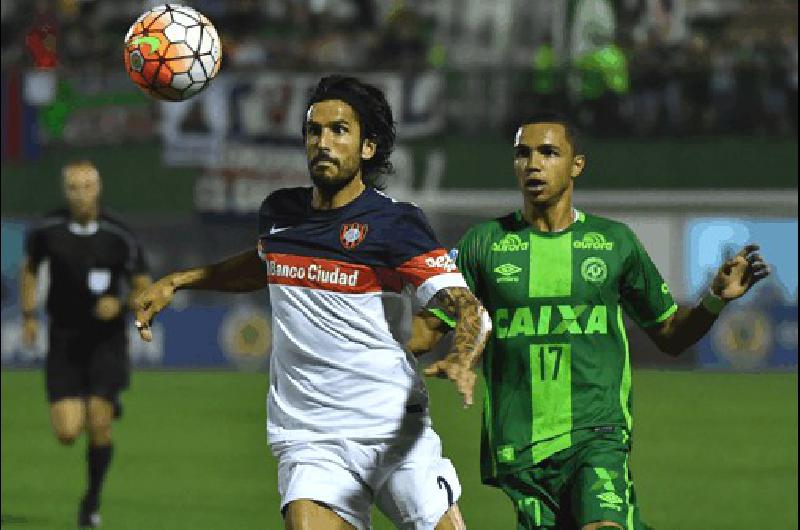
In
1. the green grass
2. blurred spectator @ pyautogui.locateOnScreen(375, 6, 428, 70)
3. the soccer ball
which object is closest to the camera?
the soccer ball

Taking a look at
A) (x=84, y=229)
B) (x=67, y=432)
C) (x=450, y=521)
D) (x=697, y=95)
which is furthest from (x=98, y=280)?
(x=697, y=95)

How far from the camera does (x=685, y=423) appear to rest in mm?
17875

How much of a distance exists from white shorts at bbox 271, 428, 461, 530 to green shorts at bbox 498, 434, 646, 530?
0.64m

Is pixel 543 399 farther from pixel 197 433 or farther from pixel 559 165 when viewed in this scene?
pixel 197 433

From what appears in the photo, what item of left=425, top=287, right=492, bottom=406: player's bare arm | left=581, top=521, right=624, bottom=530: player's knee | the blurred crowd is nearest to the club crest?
left=425, top=287, right=492, bottom=406: player's bare arm

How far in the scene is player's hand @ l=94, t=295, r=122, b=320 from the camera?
450 inches

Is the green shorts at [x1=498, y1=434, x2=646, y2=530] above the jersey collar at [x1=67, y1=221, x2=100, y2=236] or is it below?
below

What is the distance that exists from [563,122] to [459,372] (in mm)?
2079

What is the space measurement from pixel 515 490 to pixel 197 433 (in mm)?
10314

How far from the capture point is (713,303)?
6996 mm

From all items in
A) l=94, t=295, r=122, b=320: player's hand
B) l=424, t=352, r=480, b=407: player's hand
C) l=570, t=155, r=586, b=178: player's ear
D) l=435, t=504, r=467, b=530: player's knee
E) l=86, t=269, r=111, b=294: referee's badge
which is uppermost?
l=570, t=155, r=586, b=178: player's ear

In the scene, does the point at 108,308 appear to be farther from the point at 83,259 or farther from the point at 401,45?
the point at 401,45

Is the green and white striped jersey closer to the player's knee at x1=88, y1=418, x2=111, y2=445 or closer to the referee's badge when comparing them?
the player's knee at x1=88, y1=418, x2=111, y2=445

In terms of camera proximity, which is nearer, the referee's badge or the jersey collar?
the referee's badge
